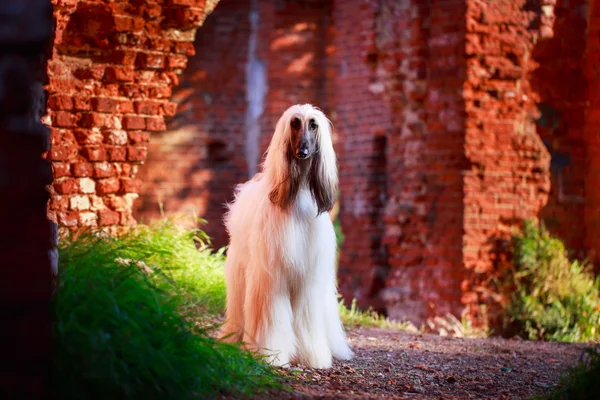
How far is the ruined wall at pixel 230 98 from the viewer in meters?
15.2

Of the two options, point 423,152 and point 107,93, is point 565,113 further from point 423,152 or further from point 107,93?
point 107,93

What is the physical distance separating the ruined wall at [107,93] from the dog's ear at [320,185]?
243 cm

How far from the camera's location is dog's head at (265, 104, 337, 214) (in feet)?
17.6

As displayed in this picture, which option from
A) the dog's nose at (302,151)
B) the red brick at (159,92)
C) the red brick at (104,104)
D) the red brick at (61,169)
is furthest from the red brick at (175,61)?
the dog's nose at (302,151)

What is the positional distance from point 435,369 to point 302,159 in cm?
185

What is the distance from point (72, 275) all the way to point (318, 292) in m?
1.85

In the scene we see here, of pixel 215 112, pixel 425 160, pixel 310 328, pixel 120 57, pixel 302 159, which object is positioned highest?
pixel 215 112

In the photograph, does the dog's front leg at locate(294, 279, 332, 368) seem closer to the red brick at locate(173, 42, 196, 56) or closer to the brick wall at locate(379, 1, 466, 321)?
the red brick at locate(173, 42, 196, 56)

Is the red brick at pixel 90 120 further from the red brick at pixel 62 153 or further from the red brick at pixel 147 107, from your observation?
the red brick at pixel 147 107

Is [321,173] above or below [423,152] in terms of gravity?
below

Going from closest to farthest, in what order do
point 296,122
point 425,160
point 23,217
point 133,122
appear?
point 23,217, point 296,122, point 133,122, point 425,160

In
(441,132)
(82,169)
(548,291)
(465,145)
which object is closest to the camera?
(82,169)

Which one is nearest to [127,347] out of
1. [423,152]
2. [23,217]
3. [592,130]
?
[23,217]

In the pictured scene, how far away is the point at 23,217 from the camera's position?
2.91 meters
